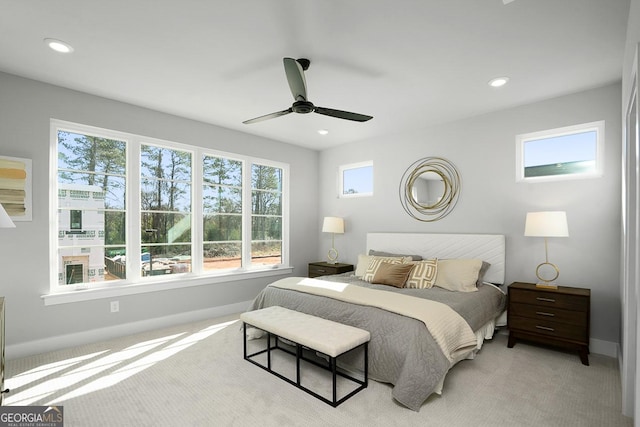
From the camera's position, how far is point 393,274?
369 cm

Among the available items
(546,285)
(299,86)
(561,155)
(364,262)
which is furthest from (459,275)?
(299,86)

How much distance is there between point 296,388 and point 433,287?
187cm

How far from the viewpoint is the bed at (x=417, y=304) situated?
2.35 meters

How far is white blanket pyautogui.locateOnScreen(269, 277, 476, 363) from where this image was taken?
8.07 feet

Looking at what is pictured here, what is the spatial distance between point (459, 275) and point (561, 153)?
5.61 ft

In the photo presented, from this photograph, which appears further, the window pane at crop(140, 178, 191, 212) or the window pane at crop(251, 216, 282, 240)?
the window pane at crop(251, 216, 282, 240)

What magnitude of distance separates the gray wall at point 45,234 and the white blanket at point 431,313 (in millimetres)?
2171

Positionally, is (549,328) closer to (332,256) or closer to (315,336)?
(315,336)

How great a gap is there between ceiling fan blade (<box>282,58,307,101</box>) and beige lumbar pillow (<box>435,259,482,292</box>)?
Answer: 7.93ft

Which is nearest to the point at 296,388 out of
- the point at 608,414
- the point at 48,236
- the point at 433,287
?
the point at 433,287

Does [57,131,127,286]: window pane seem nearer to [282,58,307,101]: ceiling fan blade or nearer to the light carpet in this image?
the light carpet

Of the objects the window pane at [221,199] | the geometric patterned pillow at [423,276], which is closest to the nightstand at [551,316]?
the geometric patterned pillow at [423,276]

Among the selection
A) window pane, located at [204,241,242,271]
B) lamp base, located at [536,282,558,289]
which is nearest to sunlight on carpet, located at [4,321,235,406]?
window pane, located at [204,241,242,271]

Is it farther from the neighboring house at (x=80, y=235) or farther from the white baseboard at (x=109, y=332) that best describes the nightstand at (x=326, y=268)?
the neighboring house at (x=80, y=235)
